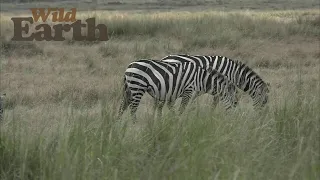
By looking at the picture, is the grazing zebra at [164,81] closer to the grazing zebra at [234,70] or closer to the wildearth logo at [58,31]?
the grazing zebra at [234,70]

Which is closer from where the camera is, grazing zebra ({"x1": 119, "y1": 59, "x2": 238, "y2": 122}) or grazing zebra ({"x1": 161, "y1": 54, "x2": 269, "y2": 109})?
grazing zebra ({"x1": 119, "y1": 59, "x2": 238, "y2": 122})

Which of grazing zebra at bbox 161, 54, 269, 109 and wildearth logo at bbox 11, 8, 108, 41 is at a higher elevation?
grazing zebra at bbox 161, 54, 269, 109

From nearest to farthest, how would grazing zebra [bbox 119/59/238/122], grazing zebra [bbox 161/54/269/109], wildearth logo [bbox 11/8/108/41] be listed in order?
grazing zebra [bbox 119/59/238/122] < grazing zebra [bbox 161/54/269/109] < wildearth logo [bbox 11/8/108/41]

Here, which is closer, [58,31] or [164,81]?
[164,81]

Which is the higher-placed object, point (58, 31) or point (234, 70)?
point (234, 70)

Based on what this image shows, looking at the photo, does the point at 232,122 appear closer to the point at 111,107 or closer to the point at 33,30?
the point at 111,107

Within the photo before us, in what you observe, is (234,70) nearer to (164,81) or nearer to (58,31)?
(164,81)

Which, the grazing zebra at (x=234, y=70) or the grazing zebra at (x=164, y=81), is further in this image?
the grazing zebra at (x=234, y=70)

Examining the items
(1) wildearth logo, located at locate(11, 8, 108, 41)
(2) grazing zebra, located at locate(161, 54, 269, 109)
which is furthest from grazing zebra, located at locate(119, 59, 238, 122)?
(1) wildearth logo, located at locate(11, 8, 108, 41)

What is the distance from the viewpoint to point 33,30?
1922 cm

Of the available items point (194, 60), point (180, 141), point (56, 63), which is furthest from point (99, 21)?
point (180, 141)

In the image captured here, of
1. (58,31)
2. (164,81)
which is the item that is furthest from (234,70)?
(58,31)

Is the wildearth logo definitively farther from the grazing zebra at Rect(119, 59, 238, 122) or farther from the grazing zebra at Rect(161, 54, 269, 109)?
the grazing zebra at Rect(119, 59, 238, 122)

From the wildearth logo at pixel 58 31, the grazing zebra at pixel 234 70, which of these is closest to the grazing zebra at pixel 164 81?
the grazing zebra at pixel 234 70
